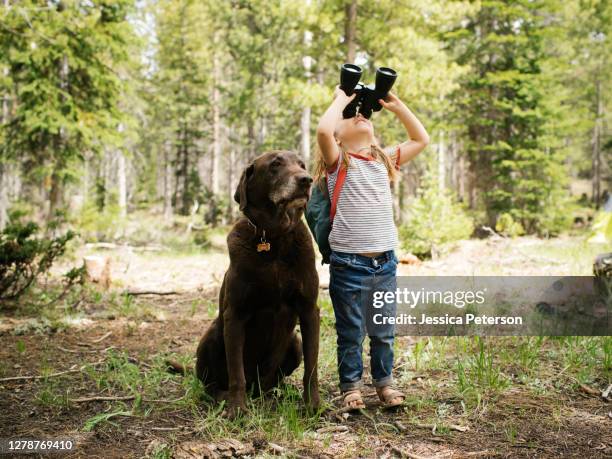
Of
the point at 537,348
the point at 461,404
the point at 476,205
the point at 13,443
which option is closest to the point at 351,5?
the point at 476,205

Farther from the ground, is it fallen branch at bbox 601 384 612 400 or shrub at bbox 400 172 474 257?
shrub at bbox 400 172 474 257

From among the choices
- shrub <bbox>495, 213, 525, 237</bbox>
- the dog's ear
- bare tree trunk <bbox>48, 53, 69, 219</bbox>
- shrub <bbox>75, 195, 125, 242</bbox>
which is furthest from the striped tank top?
shrub <bbox>495, 213, 525, 237</bbox>

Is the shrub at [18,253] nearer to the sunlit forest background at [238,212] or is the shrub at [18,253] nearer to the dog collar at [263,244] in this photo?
the sunlit forest background at [238,212]

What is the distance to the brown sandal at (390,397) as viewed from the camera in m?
3.39

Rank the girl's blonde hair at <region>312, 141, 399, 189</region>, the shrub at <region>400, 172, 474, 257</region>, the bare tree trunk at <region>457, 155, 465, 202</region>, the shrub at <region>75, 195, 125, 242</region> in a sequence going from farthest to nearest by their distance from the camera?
1. the bare tree trunk at <region>457, 155, 465, 202</region>
2. the shrub at <region>75, 195, 125, 242</region>
3. the shrub at <region>400, 172, 474, 257</region>
4. the girl's blonde hair at <region>312, 141, 399, 189</region>

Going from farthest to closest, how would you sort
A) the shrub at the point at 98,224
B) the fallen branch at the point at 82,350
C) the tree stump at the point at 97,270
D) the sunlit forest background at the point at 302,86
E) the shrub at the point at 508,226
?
the shrub at the point at 508,226, the shrub at the point at 98,224, the sunlit forest background at the point at 302,86, the tree stump at the point at 97,270, the fallen branch at the point at 82,350

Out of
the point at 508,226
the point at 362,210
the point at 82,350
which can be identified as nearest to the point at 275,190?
the point at 362,210

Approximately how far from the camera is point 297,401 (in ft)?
11.7

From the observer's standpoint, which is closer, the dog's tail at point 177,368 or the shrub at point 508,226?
the dog's tail at point 177,368

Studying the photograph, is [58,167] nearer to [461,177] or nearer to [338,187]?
[338,187]

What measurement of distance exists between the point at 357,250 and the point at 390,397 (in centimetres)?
102

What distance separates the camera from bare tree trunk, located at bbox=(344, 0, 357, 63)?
12383 millimetres

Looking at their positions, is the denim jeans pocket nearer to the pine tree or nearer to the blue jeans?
the blue jeans

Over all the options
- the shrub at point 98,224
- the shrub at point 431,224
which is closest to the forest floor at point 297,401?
the shrub at point 431,224
